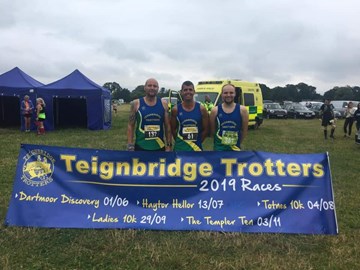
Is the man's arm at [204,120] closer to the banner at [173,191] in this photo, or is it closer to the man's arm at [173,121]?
the man's arm at [173,121]

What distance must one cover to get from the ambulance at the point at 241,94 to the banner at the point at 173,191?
12.7 meters

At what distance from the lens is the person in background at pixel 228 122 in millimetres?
4867

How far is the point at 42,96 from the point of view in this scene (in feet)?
58.6

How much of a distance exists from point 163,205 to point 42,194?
4.69 feet

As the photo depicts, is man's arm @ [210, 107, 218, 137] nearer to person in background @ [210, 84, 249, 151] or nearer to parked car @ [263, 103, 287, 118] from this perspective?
person in background @ [210, 84, 249, 151]

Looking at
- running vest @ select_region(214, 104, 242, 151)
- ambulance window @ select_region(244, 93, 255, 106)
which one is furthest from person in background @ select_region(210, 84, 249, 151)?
ambulance window @ select_region(244, 93, 255, 106)

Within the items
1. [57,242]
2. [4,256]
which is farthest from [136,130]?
[4,256]

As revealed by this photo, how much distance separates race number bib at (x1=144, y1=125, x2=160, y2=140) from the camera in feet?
16.4

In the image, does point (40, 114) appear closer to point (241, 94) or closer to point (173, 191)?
point (241, 94)

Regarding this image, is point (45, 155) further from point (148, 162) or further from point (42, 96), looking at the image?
→ point (42, 96)

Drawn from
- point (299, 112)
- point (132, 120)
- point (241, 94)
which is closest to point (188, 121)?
point (132, 120)

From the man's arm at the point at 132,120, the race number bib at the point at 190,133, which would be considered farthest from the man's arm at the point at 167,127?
the man's arm at the point at 132,120

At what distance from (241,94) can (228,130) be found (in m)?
14.4

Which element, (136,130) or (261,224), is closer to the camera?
(261,224)
